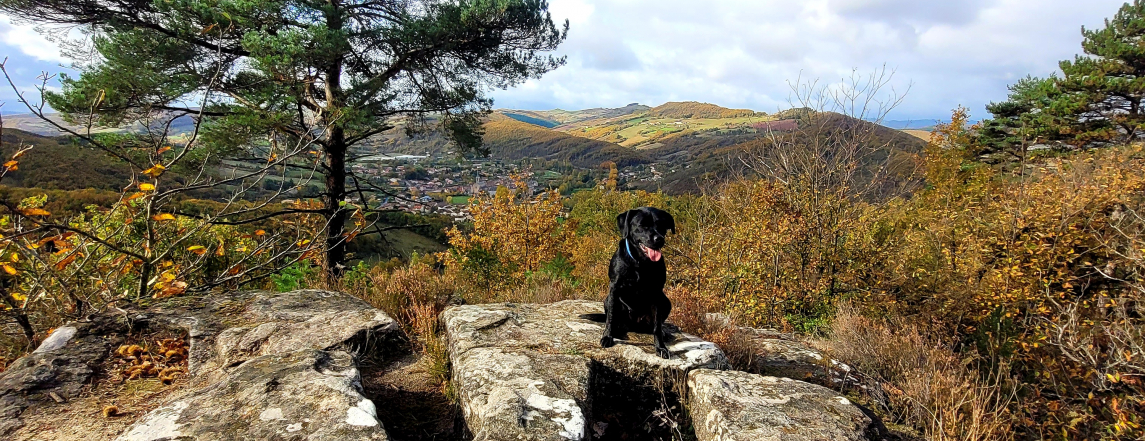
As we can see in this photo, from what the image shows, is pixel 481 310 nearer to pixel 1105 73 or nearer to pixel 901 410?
pixel 901 410

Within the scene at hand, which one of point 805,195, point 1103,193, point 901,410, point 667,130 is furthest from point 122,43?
point 667,130

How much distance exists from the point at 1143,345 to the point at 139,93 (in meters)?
13.6

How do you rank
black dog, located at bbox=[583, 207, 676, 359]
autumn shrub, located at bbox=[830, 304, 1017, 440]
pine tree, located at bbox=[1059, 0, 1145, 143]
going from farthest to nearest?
pine tree, located at bbox=[1059, 0, 1145, 143], black dog, located at bbox=[583, 207, 676, 359], autumn shrub, located at bbox=[830, 304, 1017, 440]

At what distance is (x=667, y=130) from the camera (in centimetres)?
19075

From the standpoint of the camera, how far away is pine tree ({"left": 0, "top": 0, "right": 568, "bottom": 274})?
723 cm

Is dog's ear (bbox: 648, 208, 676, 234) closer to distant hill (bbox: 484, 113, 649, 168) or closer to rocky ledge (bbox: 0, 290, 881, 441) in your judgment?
rocky ledge (bbox: 0, 290, 881, 441)

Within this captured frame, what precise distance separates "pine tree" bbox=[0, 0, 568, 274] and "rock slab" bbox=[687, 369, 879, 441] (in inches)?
205

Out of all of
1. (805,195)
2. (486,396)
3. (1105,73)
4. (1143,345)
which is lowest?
(1143,345)

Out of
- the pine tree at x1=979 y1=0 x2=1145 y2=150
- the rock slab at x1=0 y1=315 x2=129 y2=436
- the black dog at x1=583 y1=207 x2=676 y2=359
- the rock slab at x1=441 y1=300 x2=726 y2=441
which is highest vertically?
the pine tree at x1=979 y1=0 x2=1145 y2=150

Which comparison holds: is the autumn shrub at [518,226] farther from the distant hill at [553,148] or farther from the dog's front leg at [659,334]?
the distant hill at [553,148]

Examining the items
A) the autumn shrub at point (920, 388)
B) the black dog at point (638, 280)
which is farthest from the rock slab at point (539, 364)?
the autumn shrub at point (920, 388)

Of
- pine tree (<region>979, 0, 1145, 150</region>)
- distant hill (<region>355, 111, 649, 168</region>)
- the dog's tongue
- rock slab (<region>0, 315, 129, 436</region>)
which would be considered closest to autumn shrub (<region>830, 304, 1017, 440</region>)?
the dog's tongue

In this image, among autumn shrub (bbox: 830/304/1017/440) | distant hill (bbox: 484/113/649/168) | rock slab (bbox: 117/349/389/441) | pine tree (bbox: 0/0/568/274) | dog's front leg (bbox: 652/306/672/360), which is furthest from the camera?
distant hill (bbox: 484/113/649/168)

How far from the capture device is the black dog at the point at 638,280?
3449mm
